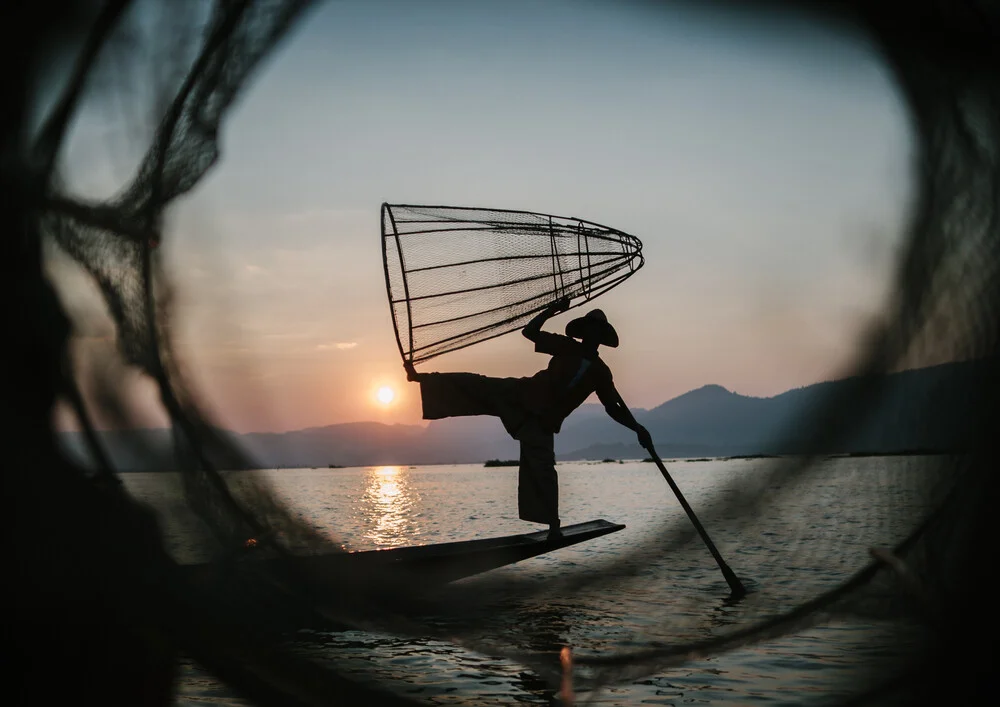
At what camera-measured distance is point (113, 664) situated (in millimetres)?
2592

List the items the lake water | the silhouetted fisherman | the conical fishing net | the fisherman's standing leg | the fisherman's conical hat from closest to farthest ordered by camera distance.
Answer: the conical fishing net → the lake water → the silhouetted fisherman → the fisherman's conical hat → the fisherman's standing leg

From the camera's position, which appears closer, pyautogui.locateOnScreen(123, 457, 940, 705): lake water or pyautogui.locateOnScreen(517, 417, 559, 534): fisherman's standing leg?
pyautogui.locateOnScreen(123, 457, 940, 705): lake water

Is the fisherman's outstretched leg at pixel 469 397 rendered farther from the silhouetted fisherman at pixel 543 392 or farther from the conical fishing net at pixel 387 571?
the conical fishing net at pixel 387 571

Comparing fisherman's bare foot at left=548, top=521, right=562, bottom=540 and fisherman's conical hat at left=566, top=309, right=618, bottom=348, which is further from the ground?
fisherman's conical hat at left=566, top=309, right=618, bottom=348

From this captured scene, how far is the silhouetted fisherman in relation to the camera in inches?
220

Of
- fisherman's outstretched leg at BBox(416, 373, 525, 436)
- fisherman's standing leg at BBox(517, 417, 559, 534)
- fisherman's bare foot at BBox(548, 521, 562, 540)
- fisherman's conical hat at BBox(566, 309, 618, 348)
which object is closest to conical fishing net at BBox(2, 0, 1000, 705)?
fisherman's outstretched leg at BBox(416, 373, 525, 436)

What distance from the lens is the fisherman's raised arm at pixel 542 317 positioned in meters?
5.32

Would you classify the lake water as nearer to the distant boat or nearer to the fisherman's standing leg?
the distant boat

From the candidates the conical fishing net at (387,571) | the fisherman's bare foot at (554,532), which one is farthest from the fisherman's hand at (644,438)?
the conical fishing net at (387,571)

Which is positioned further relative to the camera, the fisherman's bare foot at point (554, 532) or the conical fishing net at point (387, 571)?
the fisherman's bare foot at point (554, 532)

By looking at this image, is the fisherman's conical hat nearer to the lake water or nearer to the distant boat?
the lake water

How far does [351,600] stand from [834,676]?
4.52m

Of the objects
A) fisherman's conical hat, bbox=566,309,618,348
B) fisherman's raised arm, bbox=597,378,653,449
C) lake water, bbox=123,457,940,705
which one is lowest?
lake water, bbox=123,457,940,705

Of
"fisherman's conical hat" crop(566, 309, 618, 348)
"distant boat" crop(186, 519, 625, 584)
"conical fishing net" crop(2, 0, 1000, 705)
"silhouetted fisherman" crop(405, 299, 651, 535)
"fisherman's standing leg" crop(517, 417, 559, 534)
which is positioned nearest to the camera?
"conical fishing net" crop(2, 0, 1000, 705)
